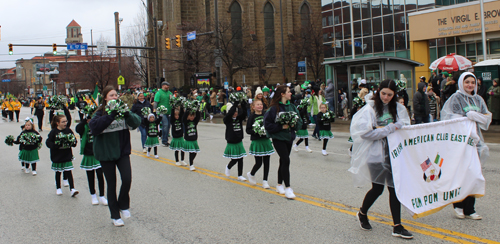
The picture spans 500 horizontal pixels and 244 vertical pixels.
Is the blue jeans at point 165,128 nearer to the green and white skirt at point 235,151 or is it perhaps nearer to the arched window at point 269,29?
the green and white skirt at point 235,151

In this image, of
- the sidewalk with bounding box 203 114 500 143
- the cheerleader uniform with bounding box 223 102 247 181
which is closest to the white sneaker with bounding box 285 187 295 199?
the cheerleader uniform with bounding box 223 102 247 181

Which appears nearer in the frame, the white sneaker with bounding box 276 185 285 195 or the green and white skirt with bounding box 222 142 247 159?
the white sneaker with bounding box 276 185 285 195

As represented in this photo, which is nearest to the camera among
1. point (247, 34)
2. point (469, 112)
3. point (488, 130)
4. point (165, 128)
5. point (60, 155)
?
point (469, 112)

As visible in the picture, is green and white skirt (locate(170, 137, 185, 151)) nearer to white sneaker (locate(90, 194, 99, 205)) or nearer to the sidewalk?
white sneaker (locate(90, 194, 99, 205))

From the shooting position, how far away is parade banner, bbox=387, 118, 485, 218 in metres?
5.11

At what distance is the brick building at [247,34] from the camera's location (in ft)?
142

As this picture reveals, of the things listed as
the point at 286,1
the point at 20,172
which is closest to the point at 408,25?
the point at 286,1

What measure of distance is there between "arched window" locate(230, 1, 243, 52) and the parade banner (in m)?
37.7

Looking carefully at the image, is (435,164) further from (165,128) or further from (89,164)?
(165,128)

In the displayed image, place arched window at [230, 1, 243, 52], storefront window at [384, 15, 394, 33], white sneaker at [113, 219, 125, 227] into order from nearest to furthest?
white sneaker at [113, 219, 125, 227], storefront window at [384, 15, 394, 33], arched window at [230, 1, 243, 52]

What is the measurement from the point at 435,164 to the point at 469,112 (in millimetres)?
863

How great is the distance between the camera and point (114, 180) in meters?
6.07

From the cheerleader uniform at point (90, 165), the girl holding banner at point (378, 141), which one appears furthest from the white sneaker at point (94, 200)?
the girl holding banner at point (378, 141)

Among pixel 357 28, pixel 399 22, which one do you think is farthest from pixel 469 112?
pixel 357 28
